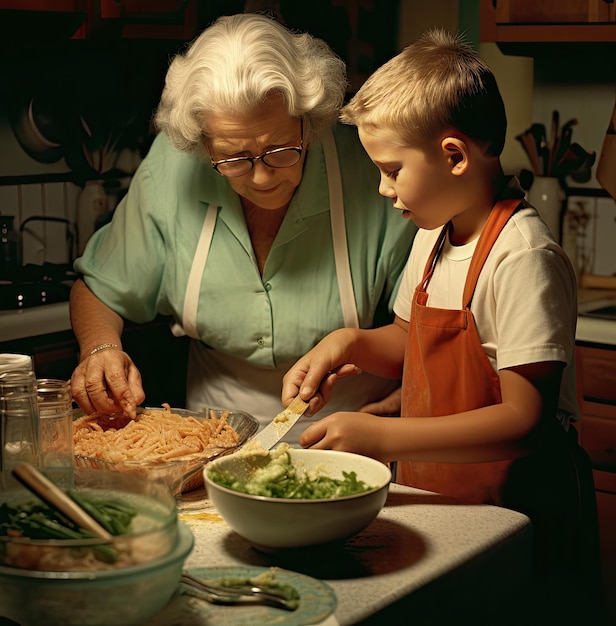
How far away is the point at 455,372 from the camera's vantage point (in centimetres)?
166

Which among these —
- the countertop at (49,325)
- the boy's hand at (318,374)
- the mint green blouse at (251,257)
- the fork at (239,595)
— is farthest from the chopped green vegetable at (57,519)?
the countertop at (49,325)

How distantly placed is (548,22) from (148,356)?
1630mm

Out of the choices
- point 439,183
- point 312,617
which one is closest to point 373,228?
point 439,183

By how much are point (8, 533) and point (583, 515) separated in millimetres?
1068

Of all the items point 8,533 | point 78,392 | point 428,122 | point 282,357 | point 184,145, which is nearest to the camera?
point 8,533

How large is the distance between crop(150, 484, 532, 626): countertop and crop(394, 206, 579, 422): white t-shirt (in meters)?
0.28

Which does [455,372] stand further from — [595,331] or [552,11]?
[552,11]

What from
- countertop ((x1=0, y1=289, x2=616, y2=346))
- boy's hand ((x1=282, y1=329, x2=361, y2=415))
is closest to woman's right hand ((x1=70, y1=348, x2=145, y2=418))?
boy's hand ((x1=282, y1=329, x2=361, y2=415))

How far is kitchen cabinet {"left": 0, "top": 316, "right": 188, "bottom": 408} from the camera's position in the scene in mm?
2875

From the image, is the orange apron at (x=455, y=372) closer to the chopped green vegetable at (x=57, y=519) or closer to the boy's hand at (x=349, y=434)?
the boy's hand at (x=349, y=434)

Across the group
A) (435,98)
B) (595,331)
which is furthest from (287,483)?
(595,331)

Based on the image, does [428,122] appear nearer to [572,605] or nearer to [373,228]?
[373,228]

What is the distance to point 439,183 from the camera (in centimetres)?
159

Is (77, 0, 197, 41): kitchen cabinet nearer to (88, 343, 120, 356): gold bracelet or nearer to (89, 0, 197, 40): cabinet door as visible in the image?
(89, 0, 197, 40): cabinet door
